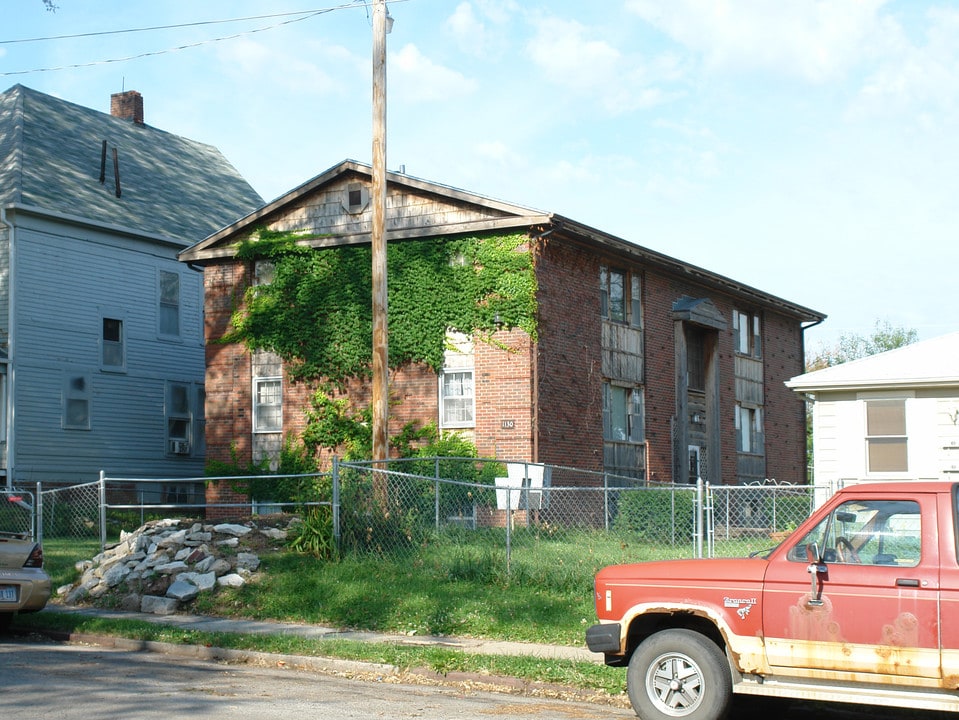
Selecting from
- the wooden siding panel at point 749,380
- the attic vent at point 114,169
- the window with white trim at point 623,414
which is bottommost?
the window with white trim at point 623,414

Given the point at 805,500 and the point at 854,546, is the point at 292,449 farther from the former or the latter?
the point at 854,546

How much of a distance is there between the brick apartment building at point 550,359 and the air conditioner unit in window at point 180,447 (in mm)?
6010

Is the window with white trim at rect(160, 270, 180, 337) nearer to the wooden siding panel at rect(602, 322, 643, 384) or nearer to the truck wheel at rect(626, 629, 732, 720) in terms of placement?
the wooden siding panel at rect(602, 322, 643, 384)

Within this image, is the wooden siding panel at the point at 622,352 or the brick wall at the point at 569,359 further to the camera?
the wooden siding panel at the point at 622,352

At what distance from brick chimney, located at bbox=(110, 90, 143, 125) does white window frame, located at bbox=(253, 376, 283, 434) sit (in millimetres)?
15149

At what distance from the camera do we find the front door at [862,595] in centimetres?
790

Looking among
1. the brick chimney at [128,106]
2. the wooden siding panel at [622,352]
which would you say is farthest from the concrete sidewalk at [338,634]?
the brick chimney at [128,106]

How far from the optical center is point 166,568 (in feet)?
52.5

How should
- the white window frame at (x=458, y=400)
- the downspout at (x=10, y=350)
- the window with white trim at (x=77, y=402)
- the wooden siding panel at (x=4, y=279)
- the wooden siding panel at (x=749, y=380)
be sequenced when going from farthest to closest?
the wooden siding panel at (x=749, y=380) → the window with white trim at (x=77, y=402) → the wooden siding panel at (x=4, y=279) → the downspout at (x=10, y=350) → the white window frame at (x=458, y=400)

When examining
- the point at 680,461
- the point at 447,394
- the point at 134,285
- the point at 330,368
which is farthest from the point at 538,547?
the point at 134,285

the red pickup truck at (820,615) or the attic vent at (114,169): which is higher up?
the attic vent at (114,169)

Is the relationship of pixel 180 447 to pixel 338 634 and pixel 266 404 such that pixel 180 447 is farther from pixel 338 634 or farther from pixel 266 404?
pixel 338 634

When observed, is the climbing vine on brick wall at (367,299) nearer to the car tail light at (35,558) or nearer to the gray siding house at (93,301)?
the gray siding house at (93,301)

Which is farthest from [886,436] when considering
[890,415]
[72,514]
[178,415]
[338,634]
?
[178,415]
